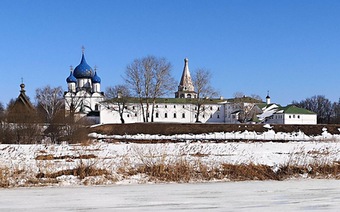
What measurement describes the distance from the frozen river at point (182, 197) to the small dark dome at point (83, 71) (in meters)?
89.2

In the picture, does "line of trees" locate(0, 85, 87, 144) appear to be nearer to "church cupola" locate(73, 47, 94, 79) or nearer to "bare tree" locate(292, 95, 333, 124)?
"church cupola" locate(73, 47, 94, 79)

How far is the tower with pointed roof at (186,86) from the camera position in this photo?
109m

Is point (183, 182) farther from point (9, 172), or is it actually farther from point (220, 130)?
point (220, 130)

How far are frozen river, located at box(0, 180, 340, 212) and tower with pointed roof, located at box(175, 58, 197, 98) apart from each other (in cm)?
9725

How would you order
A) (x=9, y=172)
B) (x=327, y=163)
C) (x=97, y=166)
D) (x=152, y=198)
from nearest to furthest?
1. (x=152, y=198)
2. (x=9, y=172)
3. (x=97, y=166)
4. (x=327, y=163)

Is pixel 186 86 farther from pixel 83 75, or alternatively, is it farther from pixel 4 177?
pixel 4 177

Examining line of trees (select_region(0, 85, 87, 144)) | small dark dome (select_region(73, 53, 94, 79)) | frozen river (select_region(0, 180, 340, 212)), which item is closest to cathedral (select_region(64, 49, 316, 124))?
small dark dome (select_region(73, 53, 94, 79))

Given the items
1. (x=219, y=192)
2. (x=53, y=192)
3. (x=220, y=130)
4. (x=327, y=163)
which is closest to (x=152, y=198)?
(x=219, y=192)

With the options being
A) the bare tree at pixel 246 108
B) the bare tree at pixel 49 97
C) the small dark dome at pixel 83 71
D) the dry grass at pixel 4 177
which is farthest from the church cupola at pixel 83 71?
the dry grass at pixel 4 177

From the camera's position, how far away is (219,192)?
9.85 metres

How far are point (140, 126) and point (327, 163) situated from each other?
136 ft

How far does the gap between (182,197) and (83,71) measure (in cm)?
9157

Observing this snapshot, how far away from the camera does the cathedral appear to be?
3479 inches

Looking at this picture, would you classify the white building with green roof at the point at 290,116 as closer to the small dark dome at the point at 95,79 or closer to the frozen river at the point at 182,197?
the small dark dome at the point at 95,79
